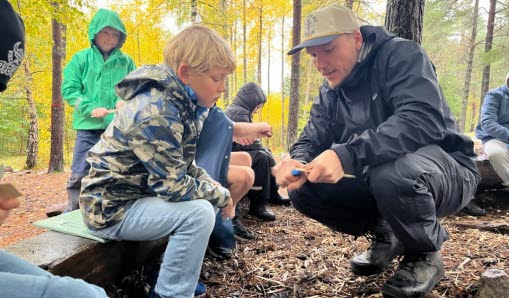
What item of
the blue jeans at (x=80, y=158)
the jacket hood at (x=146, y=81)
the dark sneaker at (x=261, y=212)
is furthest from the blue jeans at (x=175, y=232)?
the dark sneaker at (x=261, y=212)

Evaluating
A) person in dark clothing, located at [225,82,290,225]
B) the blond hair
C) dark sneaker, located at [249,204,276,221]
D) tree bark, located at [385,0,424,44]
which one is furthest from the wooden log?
the blond hair

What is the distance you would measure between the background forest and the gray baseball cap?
24 cm

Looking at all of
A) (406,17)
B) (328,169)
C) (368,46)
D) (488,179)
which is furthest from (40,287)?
(488,179)

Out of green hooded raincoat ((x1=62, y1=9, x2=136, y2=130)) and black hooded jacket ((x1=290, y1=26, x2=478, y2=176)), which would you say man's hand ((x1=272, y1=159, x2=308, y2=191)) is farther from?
green hooded raincoat ((x1=62, y1=9, x2=136, y2=130))

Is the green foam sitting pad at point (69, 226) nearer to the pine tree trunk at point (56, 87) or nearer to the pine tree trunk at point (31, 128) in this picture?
the pine tree trunk at point (56, 87)

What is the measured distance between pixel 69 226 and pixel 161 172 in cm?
65

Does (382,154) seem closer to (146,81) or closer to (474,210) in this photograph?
(146,81)

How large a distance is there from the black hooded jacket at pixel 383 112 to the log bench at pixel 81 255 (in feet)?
3.80

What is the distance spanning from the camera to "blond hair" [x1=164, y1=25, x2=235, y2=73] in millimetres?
1802

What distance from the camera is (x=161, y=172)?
1599 millimetres

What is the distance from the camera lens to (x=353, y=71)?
2072mm

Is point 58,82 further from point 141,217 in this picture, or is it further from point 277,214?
point 141,217

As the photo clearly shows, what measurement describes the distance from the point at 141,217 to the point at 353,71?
4.57 feet

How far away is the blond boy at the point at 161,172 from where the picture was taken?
5.21 ft
